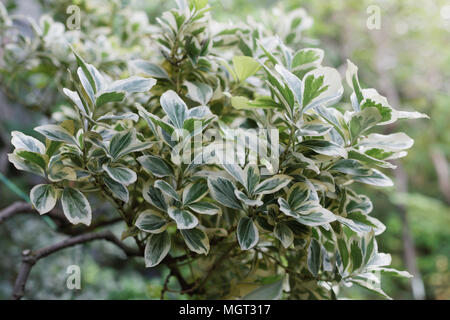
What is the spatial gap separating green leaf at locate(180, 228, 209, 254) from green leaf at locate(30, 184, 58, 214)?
161 mm

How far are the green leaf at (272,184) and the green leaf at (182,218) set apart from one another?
0.28ft

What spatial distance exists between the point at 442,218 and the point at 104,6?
2.57 meters

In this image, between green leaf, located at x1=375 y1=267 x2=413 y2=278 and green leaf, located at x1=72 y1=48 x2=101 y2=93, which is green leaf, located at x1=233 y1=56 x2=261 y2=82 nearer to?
green leaf, located at x1=72 y1=48 x2=101 y2=93

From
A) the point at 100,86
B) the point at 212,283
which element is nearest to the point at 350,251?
the point at 212,283

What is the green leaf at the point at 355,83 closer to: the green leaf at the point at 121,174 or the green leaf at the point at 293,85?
the green leaf at the point at 293,85

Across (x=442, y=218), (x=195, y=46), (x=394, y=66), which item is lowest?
(x=442, y=218)

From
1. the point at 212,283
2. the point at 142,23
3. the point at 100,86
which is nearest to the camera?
the point at 100,86

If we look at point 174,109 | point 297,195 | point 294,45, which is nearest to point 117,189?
point 174,109

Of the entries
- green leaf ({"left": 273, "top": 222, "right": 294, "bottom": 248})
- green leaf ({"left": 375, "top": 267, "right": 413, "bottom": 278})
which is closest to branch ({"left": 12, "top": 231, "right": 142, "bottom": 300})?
green leaf ({"left": 273, "top": 222, "right": 294, "bottom": 248})

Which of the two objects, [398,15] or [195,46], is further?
[398,15]

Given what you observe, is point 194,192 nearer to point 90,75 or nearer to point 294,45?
point 90,75
